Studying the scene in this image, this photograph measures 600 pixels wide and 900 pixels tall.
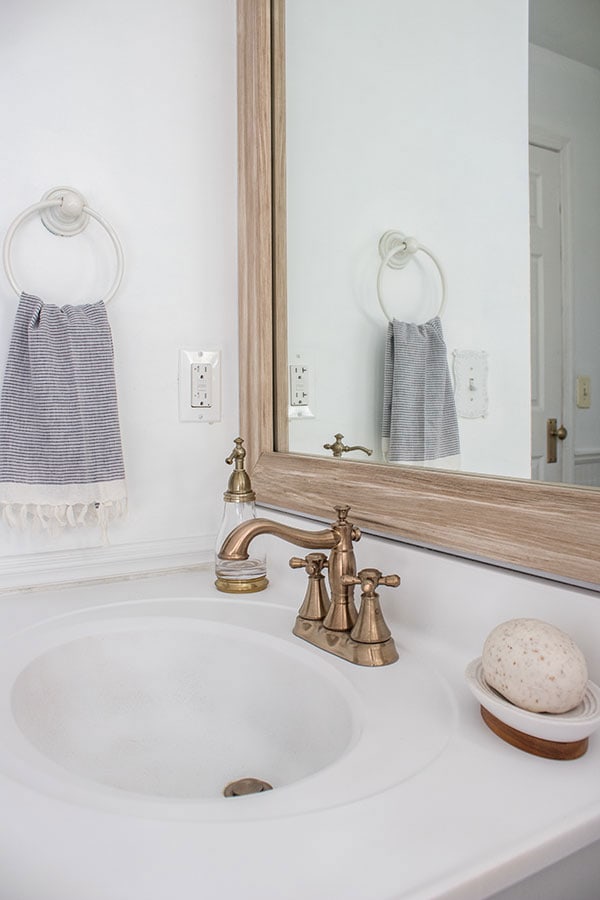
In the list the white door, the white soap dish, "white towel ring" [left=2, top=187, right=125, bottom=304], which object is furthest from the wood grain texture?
the white soap dish

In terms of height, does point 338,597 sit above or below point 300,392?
below

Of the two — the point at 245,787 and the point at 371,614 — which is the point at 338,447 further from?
the point at 245,787

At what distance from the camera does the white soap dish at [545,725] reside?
1.73 ft

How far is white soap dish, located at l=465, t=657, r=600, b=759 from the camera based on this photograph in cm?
53

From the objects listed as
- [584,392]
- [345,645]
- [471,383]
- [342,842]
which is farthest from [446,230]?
[342,842]

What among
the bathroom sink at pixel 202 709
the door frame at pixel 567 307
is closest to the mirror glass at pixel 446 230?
the door frame at pixel 567 307

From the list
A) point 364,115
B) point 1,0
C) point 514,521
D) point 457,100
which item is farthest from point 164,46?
point 514,521

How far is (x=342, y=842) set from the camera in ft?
1.43

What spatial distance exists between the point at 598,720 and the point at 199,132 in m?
1.20

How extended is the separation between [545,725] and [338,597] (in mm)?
331

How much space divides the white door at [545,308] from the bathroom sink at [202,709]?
0.28m

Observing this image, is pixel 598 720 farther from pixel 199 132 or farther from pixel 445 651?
pixel 199 132

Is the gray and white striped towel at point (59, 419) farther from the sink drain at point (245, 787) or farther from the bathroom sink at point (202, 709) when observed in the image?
the sink drain at point (245, 787)

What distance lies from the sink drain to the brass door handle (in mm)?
492
